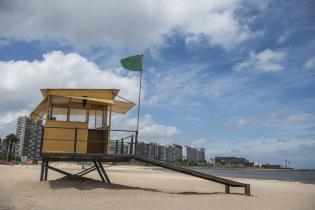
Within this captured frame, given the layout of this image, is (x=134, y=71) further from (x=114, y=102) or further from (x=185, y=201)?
(x=185, y=201)

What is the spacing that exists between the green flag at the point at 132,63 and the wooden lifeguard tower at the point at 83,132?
1313 millimetres

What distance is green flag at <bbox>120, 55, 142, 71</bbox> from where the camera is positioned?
634 inches

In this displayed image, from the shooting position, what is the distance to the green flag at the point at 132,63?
16.1 meters

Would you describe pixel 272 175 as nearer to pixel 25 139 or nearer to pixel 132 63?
pixel 132 63

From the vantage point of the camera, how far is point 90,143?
50.7 ft

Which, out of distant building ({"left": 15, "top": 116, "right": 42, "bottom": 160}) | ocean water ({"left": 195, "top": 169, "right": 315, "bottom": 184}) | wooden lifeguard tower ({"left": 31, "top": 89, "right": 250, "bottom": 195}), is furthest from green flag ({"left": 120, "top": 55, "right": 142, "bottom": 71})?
distant building ({"left": 15, "top": 116, "right": 42, "bottom": 160})

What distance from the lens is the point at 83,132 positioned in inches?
589

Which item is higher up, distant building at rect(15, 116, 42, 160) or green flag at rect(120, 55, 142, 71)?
distant building at rect(15, 116, 42, 160)

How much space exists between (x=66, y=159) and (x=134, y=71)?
487 cm

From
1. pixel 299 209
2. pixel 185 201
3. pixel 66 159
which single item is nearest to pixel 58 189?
pixel 66 159

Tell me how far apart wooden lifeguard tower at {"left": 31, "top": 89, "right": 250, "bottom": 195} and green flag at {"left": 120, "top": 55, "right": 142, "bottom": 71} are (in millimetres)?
1313

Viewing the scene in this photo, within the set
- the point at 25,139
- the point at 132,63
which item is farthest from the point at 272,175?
the point at 25,139

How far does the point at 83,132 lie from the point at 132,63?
12.6 feet

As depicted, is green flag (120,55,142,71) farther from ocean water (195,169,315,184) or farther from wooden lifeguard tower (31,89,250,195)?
ocean water (195,169,315,184)
